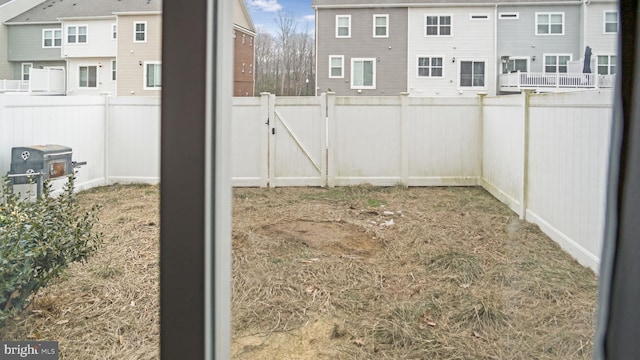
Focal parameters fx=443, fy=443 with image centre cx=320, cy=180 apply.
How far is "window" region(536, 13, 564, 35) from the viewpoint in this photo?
1.14 m

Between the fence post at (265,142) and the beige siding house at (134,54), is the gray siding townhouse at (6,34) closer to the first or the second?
the beige siding house at (134,54)

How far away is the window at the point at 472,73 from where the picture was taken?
127 centimetres

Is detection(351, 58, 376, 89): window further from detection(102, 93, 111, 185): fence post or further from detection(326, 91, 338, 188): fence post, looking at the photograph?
detection(102, 93, 111, 185): fence post

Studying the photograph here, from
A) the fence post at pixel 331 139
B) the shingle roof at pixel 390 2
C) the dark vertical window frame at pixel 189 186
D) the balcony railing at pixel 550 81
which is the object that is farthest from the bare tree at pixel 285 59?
the balcony railing at pixel 550 81

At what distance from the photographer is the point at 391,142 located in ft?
5.90

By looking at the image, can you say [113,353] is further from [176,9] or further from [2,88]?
[176,9]

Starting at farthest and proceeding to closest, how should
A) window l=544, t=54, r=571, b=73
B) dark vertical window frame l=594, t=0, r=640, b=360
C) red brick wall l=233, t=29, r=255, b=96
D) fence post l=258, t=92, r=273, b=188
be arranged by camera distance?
fence post l=258, t=92, r=273, b=188 → window l=544, t=54, r=571, b=73 → red brick wall l=233, t=29, r=255, b=96 → dark vertical window frame l=594, t=0, r=640, b=360

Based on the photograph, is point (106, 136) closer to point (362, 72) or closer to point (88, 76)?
point (88, 76)

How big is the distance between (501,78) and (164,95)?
104cm

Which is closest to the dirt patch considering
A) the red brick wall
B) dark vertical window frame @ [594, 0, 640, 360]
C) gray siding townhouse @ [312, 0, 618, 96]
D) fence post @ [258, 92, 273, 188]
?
fence post @ [258, 92, 273, 188]

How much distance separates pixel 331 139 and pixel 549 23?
960 mm

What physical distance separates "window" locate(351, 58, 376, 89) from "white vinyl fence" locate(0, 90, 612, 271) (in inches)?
4.6

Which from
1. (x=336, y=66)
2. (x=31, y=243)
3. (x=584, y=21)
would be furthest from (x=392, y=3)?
(x=31, y=243)

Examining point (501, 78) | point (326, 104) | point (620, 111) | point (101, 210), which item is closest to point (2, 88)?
point (101, 210)
